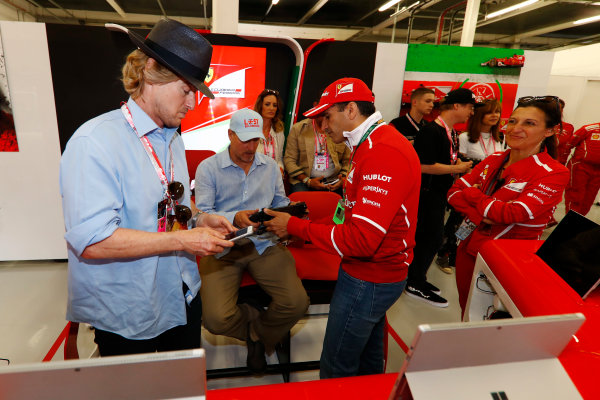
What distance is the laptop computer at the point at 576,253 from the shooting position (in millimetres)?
964

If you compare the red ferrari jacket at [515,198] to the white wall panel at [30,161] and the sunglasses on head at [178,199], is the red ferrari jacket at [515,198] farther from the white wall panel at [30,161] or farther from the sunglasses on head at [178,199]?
the white wall panel at [30,161]

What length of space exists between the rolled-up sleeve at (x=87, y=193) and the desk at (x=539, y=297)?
3.99 feet

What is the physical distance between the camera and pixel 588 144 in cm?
496

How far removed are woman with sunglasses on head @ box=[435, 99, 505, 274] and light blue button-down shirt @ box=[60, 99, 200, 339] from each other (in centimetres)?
345

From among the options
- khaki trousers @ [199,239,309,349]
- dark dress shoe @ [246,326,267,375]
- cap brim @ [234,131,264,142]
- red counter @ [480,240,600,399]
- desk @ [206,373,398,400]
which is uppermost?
cap brim @ [234,131,264,142]

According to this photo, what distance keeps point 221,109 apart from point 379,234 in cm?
291

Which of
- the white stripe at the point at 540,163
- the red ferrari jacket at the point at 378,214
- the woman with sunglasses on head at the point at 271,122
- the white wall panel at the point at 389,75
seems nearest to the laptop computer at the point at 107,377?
the red ferrari jacket at the point at 378,214

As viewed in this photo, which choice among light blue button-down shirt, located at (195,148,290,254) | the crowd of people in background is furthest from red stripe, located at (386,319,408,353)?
light blue button-down shirt, located at (195,148,290,254)

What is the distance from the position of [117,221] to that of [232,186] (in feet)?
4.15

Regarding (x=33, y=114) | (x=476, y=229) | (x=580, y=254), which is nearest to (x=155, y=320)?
(x=580, y=254)

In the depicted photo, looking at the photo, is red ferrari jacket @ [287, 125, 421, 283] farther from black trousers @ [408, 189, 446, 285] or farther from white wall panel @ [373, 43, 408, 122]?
white wall panel @ [373, 43, 408, 122]

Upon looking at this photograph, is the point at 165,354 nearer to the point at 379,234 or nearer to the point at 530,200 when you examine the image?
the point at 379,234

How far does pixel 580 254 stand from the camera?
3.34ft

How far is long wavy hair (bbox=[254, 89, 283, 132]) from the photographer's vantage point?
3.54m
